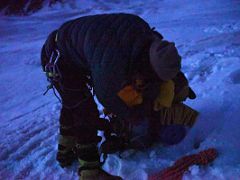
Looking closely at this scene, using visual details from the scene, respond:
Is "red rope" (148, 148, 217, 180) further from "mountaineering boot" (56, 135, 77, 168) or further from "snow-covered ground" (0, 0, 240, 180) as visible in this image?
"mountaineering boot" (56, 135, 77, 168)

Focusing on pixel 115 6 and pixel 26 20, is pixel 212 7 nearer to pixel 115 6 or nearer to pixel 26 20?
pixel 115 6

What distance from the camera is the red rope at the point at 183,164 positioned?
1.73m

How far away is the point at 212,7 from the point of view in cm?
500

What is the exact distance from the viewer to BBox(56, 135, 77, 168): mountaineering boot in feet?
6.45

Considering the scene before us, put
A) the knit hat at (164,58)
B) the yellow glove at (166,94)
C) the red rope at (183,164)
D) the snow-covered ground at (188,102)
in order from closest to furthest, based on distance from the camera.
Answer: the knit hat at (164,58)
the yellow glove at (166,94)
the red rope at (183,164)
the snow-covered ground at (188,102)

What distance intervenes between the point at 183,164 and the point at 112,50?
2.13 feet

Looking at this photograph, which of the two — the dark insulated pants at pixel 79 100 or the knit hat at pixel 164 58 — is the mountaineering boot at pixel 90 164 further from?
the knit hat at pixel 164 58

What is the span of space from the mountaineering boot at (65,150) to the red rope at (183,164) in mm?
454

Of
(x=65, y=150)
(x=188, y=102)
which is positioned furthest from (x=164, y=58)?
(x=188, y=102)

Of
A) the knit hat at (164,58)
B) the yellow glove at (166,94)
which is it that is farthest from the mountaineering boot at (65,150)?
the knit hat at (164,58)

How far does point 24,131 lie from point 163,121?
1019 mm

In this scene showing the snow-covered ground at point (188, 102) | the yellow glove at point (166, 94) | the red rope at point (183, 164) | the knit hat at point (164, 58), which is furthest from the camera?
the snow-covered ground at point (188, 102)

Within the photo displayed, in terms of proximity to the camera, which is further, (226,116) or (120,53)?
(226,116)

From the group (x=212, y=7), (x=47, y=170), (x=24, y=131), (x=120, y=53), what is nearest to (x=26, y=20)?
(x=212, y=7)
